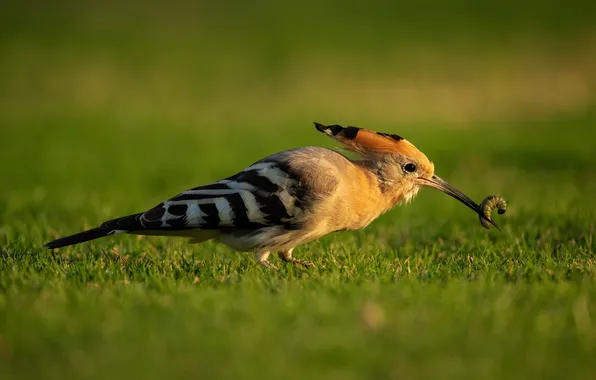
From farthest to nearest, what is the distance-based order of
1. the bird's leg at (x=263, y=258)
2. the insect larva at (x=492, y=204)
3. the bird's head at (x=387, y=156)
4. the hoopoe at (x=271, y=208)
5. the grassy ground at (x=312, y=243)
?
the insect larva at (x=492, y=204) < the bird's head at (x=387, y=156) < the bird's leg at (x=263, y=258) < the hoopoe at (x=271, y=208) < the grassy ground at (x=312, y=243)

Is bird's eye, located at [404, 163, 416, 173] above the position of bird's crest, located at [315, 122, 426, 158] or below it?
below

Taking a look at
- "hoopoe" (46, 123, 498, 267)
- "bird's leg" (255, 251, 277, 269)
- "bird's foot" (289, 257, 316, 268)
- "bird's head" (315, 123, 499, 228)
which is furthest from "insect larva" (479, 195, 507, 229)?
"bird's leg" (255, 251, 277, 269)

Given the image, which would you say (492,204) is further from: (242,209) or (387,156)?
(242,209)

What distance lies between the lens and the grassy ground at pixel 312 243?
3.53 meters

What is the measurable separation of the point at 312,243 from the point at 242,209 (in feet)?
4.29

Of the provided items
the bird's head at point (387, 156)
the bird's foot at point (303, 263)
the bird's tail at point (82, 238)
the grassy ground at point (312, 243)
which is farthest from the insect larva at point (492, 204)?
the bird's tail at point (82, 238)

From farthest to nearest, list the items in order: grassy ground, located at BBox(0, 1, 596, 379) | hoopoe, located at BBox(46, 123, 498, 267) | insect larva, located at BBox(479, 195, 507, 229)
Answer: insect larva, located at BBox(479, 195, 507, 229)
hoopoe, located at BBox(46, 123, 498, 267)
grassy ground, located at BBox(0, 1, 596, 379)

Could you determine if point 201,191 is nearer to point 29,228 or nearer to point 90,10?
point 29,228

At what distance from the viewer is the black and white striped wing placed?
517cm

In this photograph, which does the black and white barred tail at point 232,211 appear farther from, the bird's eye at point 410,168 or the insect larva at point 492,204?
the insect larva at point 492,204

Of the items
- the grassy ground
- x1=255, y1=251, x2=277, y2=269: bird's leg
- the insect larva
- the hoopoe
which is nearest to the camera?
the grassy ground

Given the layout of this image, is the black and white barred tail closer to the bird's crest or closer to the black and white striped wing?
the black and white striped wing

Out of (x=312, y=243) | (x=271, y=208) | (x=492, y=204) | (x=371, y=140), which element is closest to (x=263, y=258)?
(x=271, y=208)

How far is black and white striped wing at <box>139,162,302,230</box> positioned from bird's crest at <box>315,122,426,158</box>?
48 cm
